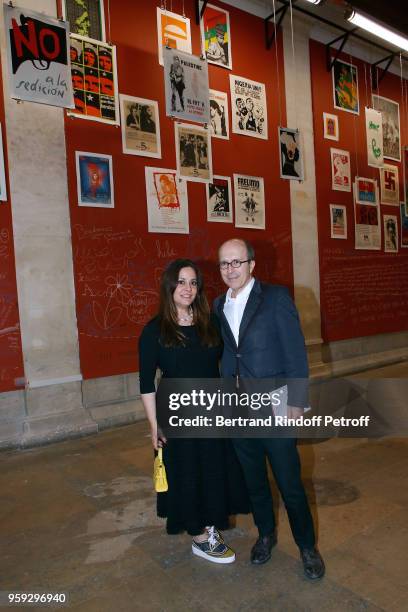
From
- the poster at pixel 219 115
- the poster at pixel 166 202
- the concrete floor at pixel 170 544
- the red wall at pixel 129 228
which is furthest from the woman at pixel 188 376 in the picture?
the poster at pixel 219 115

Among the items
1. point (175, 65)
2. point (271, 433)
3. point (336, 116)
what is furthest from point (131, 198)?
point (336, 116)

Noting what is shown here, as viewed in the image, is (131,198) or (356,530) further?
(131,198)

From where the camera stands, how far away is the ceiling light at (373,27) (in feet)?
15.4

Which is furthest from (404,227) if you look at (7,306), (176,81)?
(7,306)

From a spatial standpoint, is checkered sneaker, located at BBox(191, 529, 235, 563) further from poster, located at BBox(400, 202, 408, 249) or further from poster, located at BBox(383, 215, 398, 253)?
poster, located at BBox(400, 202, 408, 249)

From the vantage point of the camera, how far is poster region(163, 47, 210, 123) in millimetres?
4761

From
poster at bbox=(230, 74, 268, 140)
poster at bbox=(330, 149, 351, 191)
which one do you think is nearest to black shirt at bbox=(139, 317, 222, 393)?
poster at bbox=(230, 74, 268, 140)

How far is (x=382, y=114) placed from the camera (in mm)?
7527

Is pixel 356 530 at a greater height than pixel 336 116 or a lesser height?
lesser

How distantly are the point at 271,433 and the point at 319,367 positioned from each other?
462cm

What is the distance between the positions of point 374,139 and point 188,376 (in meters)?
6.77

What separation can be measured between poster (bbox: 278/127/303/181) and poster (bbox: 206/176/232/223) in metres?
0.98

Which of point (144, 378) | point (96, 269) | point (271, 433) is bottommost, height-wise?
point (271, 433)

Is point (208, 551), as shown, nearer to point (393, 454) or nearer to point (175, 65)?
point (393, 454)
